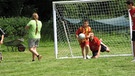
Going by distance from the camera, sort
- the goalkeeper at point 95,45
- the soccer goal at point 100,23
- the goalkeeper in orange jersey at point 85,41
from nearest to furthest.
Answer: the goalkeeper in orange jersey at point 85,41, the goalkeeper at point 95,45, the soccer goal at point 100,23

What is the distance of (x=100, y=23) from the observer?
17.6 metres

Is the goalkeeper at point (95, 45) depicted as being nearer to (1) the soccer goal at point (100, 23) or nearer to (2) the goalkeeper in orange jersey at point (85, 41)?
(2) the goalkeeper in orange jersey at point (85, 41)

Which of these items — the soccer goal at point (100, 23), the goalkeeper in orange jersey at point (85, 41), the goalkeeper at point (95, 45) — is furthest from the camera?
the soccer goal at point (100, 23)

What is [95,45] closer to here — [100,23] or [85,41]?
[85,41]

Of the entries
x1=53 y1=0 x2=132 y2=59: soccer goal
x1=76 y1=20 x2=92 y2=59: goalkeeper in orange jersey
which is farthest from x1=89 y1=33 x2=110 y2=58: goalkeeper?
x1=53 y1=0 x2=132 y2=59: soccer goal

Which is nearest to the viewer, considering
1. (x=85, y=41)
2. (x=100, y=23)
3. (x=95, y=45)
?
(x=85, y=41)

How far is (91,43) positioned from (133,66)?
3920 mm

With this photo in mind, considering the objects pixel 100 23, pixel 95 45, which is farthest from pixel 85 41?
pixel 100 23

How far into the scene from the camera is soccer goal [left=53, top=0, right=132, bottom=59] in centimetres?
1688

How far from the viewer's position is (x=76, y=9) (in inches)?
727

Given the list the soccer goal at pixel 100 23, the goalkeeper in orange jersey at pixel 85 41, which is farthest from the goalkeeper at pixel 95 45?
the soccer goal at pixel 100 23

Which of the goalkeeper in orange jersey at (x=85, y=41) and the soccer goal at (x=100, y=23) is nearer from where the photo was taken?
the goalkeeper in orange jersey at (x=85, y=41)

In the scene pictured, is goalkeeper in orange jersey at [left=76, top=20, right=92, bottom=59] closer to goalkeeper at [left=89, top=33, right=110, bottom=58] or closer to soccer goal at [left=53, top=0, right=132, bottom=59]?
goalkeeper at [left=89, top=33, right=110, bottom=58]

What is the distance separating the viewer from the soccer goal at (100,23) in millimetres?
16875
